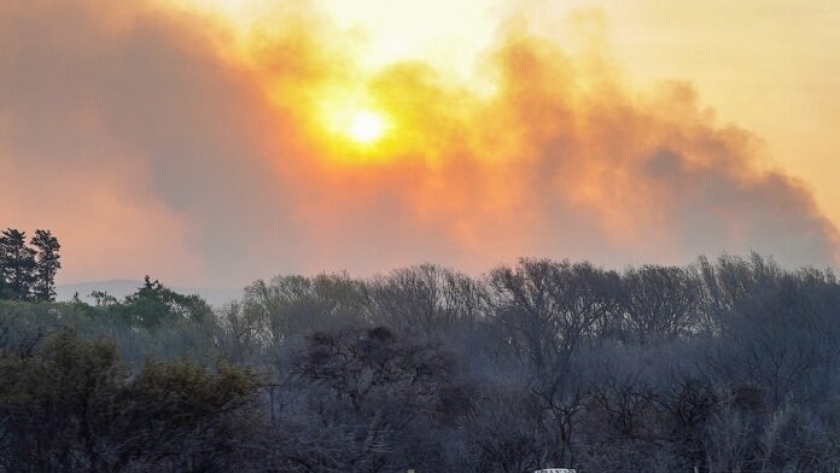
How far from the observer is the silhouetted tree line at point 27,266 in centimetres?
7512

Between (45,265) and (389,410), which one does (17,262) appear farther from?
(389,410)

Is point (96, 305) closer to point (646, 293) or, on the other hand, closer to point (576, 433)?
point (646, 293)

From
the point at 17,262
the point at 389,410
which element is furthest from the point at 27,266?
the point at 389,410

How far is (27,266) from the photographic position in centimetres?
7669

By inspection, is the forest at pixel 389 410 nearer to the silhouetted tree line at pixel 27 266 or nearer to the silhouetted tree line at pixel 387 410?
the silhouetted tree line at pixel 387 410

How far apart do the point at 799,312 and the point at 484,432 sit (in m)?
39.3

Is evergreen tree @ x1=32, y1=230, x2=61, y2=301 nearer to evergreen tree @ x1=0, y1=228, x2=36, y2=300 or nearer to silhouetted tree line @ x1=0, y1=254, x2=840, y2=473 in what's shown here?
evergreen tree @ x1=0, y1=228, x2=36, y2=300

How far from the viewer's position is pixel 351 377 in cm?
2350

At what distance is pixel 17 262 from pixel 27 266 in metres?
0.82

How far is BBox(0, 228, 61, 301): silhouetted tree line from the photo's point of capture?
75.1 metres

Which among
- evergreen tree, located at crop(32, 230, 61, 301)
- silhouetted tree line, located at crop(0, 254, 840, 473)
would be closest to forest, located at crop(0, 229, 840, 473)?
silhouetted tree line, located at crop(0, 254, 840, 473)

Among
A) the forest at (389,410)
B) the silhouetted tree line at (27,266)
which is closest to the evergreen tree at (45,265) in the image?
the silhouetted tree line at (27,266)

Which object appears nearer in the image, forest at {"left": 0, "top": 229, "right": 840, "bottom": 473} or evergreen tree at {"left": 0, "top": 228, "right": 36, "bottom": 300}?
forest at {"left": 0, "top": 229, "right": 840, "bottom": 473}

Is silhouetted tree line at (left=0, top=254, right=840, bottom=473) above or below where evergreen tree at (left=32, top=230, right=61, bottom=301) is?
below
